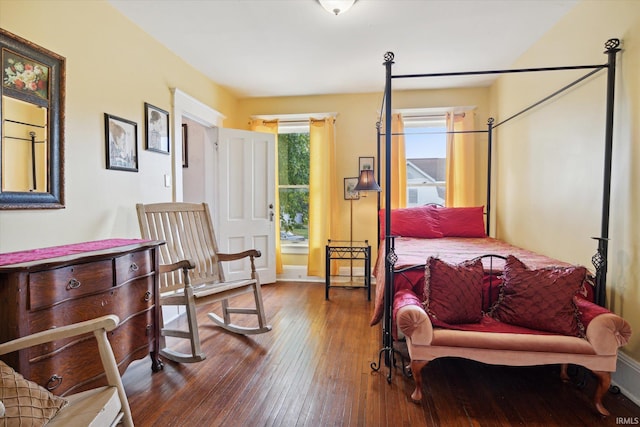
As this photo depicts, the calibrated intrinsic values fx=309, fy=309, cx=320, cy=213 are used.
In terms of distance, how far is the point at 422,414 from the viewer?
64.8 inches

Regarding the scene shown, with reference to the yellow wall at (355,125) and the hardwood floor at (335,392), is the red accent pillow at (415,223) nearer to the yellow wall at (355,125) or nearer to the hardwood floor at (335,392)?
the yellow wall at (355,125)

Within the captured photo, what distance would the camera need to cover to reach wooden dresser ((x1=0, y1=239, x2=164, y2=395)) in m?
1.28

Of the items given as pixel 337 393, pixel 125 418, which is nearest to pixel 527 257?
pixel 337 393

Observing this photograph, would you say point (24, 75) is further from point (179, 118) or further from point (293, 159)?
point (293, 159)

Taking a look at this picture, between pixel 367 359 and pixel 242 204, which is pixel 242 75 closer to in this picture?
pixel 242 204

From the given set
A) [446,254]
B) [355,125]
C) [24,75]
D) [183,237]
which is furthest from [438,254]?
[24,75]

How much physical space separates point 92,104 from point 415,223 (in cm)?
317

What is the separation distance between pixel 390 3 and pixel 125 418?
289 centimetres

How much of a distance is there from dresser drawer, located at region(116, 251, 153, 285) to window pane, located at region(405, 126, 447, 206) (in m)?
3.25

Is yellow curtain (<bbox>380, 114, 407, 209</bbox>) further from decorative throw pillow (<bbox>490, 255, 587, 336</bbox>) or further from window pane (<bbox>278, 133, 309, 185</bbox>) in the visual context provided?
decorative throw pillow (<bbox>490, 255, 587, 336</bbox>)

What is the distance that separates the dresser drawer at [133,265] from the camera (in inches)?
68.8

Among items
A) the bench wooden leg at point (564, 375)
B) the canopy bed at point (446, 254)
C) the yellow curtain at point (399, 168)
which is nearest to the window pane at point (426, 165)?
the yellow curtain at point (399, 168)

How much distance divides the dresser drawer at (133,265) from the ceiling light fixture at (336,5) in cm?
211

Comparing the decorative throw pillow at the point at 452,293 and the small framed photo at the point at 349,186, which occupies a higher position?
the small framed photo at the point at 349,186
